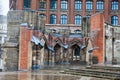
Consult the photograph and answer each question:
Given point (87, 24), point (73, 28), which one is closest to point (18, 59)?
point (87, 24)

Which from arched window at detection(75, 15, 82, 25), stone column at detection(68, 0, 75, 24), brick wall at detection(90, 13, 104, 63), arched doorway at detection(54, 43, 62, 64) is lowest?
arched doorway at detection(54, 43, 62, 64)

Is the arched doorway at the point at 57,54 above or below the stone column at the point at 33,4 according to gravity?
below

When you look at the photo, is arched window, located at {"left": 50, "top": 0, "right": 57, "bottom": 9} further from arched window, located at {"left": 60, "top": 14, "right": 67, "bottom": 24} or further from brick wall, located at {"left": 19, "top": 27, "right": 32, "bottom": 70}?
brick wall, located at {"left": 19, "top": 27, "right": 32, "bottom": 70}

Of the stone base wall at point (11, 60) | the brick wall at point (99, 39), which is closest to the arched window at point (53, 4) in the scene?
the brick wall at point (99, 39)

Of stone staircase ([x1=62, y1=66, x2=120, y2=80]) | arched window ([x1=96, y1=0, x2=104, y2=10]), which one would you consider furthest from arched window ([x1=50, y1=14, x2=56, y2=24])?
stone staircase ([x1=62, y1=66, x2=120, y2=80])

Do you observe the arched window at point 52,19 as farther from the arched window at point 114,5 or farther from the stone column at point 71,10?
the arched window at point 114,5

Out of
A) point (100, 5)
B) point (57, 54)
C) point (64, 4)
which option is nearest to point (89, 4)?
point (100, 5)

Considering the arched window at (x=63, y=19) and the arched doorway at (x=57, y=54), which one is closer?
the arched doorway at (x=57, y=54)

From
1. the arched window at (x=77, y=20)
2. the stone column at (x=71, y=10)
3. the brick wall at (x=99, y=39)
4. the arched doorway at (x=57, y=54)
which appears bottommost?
the arched doorway at (x=57, y=54)

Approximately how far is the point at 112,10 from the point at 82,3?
23.3 feet

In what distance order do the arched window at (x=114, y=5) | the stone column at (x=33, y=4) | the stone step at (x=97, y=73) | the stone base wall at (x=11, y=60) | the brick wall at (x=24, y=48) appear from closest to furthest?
the stone step at (x=97, y=73) < the brick wall at (x=24, y=48) < the stone base wall at (x=11, y=60) < the stone column at (x=33, y=4) < the arched window at (x=114, y=5)

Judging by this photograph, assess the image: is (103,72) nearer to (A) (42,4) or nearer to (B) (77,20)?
(B) (77,20)

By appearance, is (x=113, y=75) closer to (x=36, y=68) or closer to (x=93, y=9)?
(x=36, y=68)

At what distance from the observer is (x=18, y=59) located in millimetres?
24781
